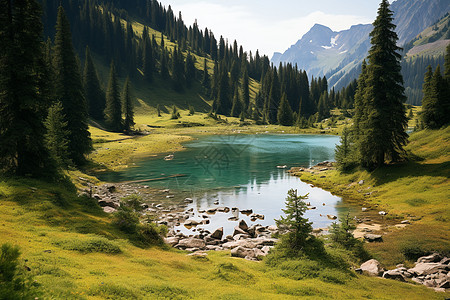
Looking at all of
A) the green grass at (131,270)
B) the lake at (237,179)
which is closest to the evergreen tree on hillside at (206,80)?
the lake at (237,179)

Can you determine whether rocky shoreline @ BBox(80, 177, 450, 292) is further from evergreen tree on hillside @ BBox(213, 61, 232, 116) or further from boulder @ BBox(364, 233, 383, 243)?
evergreen tree on hillside @ BBox(213, 61, 232, 116)

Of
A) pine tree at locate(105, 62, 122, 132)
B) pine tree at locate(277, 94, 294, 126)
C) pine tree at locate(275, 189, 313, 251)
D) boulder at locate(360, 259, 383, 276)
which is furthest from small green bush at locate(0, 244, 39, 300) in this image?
pine tree at locate(277, 94, 294, 126)

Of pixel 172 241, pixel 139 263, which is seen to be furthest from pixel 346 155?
pixel 139 263

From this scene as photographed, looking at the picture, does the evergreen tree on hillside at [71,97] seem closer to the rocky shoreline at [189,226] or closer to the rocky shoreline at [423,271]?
the rocky shoreline at [189,226]

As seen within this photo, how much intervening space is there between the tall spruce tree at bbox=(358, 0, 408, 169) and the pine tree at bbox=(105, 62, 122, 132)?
7549 centimetres

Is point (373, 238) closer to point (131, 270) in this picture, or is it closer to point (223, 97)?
point (131, 270)

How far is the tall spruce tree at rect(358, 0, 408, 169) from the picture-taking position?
33656 mm

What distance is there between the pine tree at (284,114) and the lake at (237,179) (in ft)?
240

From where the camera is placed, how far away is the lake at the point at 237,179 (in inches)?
1190

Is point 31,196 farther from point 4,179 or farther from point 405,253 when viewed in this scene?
point 405,253

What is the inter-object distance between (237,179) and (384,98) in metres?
24.3

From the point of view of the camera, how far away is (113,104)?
86000mm

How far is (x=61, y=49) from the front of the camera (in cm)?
4553

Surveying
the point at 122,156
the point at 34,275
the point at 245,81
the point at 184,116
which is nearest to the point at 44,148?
the point at 34,275
